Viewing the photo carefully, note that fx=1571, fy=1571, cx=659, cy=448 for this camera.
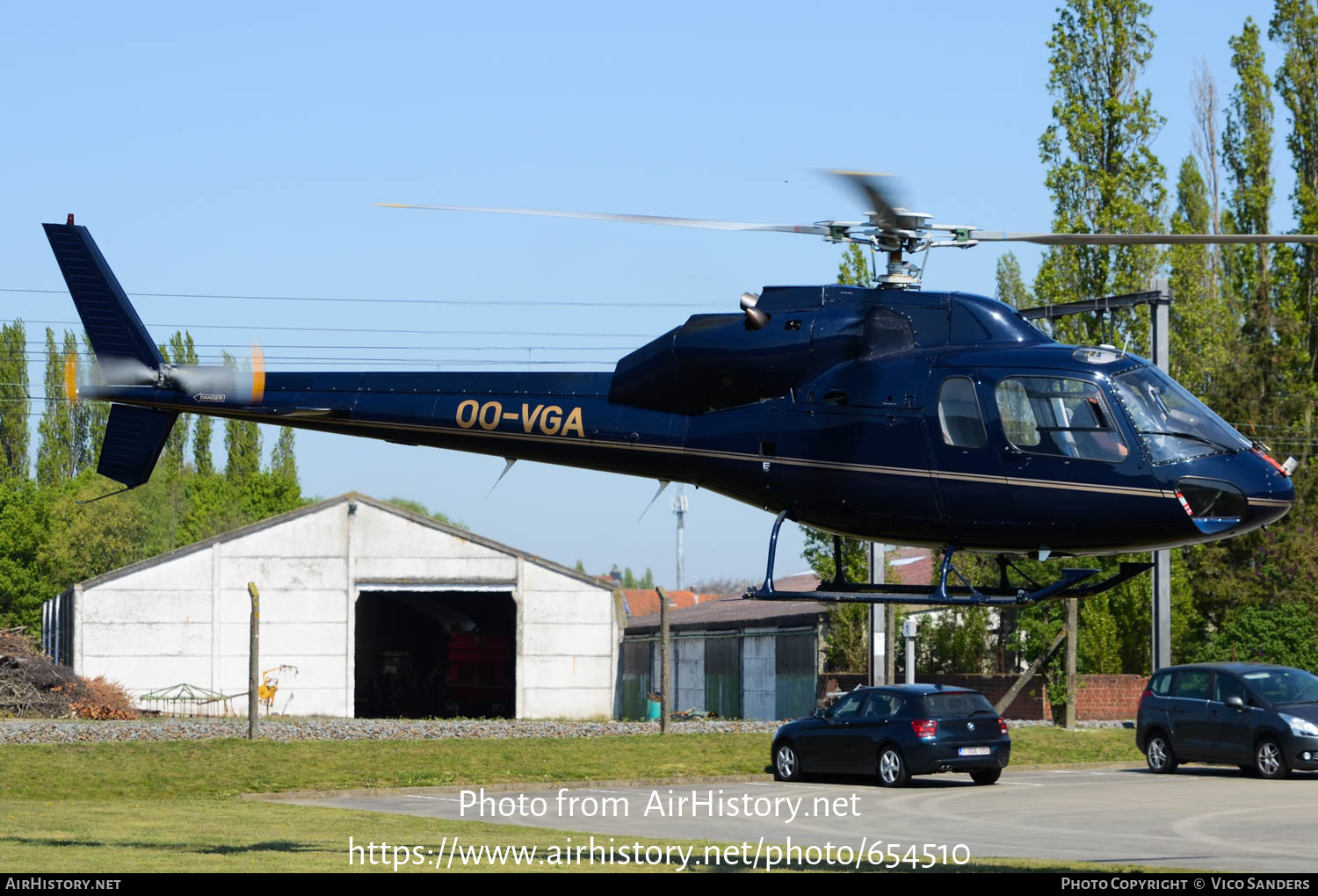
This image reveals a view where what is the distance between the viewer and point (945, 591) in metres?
13.3

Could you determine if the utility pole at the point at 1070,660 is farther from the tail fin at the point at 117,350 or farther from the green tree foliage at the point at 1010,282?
the green tree foliage at the point at 1010,282

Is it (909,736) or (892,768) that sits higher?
(909,736)

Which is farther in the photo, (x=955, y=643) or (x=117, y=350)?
(x=955, y=643)

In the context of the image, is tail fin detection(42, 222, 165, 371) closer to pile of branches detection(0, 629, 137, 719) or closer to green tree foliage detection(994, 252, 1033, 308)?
pile of branches detection(0, 629, 137, 719)

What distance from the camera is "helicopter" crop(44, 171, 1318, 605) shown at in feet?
42.6

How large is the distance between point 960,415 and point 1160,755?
15.4 m

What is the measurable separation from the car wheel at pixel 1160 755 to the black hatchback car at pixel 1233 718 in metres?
0.01

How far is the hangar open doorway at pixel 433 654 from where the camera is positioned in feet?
175

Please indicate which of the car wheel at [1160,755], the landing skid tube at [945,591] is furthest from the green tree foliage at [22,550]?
the landing skid tube at [945,591]

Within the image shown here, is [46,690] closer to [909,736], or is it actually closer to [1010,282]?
[909,736]

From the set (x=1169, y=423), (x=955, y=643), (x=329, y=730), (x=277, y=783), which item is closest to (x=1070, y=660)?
(x=955, y=643)

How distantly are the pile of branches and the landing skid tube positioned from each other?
31106 millimetres

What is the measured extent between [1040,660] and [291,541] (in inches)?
873
